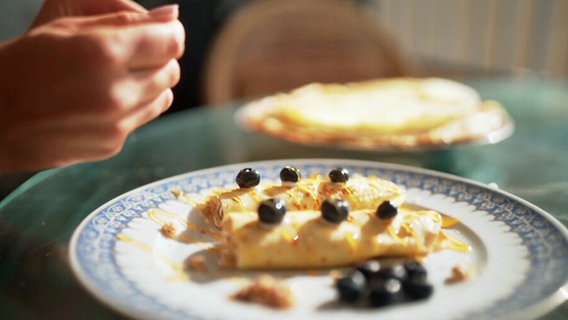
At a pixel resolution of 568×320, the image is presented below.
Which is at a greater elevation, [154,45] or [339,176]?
[154,45]

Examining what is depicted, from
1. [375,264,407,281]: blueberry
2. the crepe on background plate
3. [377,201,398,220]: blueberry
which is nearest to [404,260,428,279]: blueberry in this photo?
[375,264,407,281]: blueberry

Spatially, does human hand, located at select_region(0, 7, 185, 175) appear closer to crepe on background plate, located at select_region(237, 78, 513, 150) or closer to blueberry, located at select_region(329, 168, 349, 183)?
blueberry, located at select_region(329, 168, 349, 183)

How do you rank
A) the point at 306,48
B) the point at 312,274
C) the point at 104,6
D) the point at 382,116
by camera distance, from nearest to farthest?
1. the point at 312,274
2. the point at 104,6
3. the point at 382,116
4. the point at 306,48

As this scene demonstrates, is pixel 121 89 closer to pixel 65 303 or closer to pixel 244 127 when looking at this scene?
pixel 65 303

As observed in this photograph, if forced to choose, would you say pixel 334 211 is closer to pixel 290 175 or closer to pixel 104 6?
pixel 290 175

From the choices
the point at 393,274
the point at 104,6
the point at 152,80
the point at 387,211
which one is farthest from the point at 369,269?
the point at 104,6

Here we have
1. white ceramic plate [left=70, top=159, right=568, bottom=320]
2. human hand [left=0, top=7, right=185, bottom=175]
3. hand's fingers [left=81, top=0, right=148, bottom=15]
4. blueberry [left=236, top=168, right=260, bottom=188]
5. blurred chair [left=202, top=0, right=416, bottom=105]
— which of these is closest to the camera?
white ceramic plate [left=70, top=159, right=568, bottom=320]

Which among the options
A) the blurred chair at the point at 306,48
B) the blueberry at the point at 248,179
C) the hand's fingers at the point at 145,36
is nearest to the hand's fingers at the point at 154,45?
the hand's fingers at the point at 145,36
